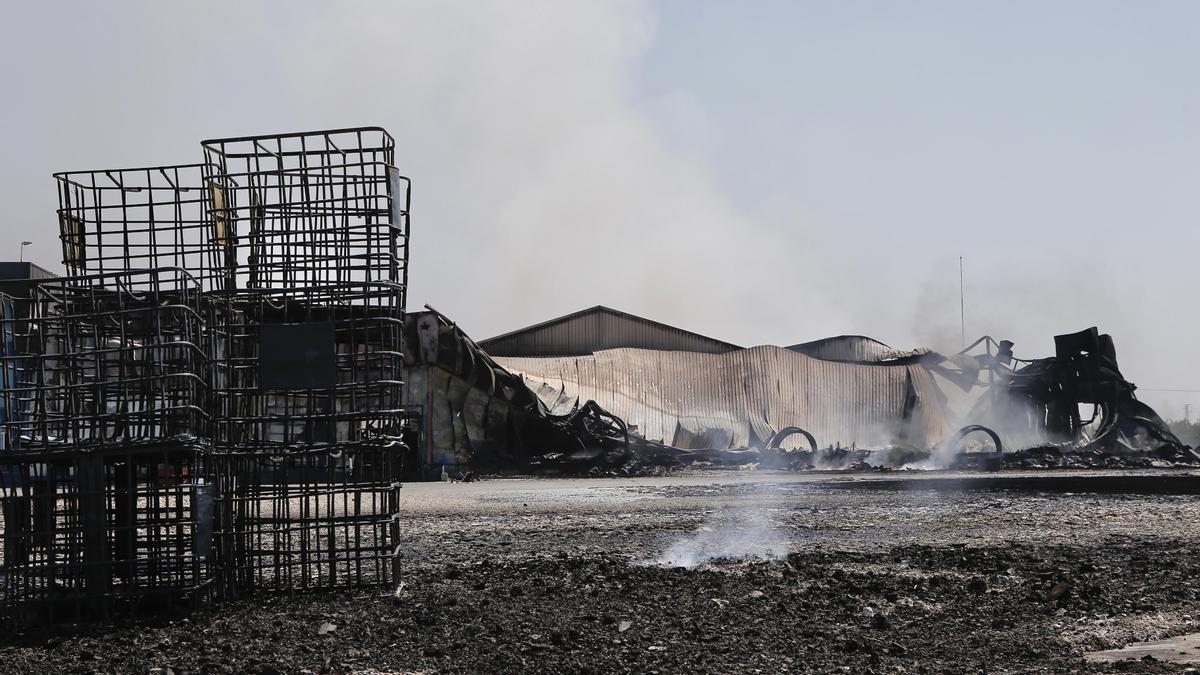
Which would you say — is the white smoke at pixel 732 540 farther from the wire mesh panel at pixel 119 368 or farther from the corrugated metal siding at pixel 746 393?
the corrugated metal siding at pixel 746 393

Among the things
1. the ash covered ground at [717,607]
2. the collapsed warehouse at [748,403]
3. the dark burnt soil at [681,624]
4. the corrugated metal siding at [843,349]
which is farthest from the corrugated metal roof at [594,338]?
the dark burnt soil at [681,624]

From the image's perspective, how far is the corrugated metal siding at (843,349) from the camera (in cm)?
5562

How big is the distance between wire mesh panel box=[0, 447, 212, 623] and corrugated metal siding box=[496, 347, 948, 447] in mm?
→ 34932

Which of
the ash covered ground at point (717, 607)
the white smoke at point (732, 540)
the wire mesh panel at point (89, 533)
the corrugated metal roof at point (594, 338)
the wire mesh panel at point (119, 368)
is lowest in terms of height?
the white smoke at point (732, 540)

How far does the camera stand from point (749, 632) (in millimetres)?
9703

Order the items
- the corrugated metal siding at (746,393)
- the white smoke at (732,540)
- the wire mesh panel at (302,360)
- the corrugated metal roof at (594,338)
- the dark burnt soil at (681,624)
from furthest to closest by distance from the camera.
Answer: the corrugated metal roof at (594,338), the corrugated metal siding at (746,393), the white smoke at (732,540), the wire mesh panel at (302,360), the dark burnt soil at (681,624)

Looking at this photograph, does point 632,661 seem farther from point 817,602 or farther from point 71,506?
point 71,506

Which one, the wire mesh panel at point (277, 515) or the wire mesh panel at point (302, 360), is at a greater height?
the wire mesh panel at point (302, 360)

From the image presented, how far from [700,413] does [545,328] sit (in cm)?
695

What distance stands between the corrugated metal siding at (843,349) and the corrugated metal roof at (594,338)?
3.58 meters

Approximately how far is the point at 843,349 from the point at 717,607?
4628 centimetres

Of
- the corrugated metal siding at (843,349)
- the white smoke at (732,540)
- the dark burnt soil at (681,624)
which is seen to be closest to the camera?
the dark burnt soil at (681,624)

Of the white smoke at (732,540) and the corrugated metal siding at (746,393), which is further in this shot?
the corrugated metal siding at (746,393)

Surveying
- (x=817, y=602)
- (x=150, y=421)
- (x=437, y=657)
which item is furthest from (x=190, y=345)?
(x=817, y=602)
